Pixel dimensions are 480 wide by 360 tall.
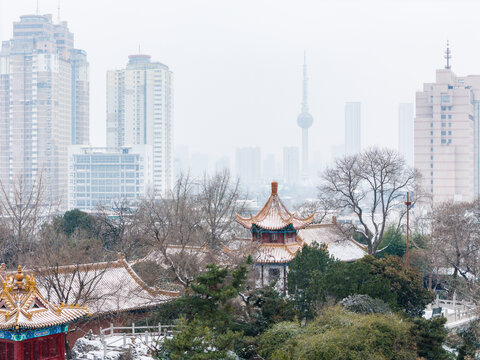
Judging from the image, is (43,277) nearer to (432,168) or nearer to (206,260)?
(206,260)

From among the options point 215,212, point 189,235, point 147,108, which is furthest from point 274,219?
point 147,108

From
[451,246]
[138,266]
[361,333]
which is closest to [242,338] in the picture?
[361,333]

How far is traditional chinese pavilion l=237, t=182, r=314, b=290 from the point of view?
949 inches

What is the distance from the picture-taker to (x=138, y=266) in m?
23.5

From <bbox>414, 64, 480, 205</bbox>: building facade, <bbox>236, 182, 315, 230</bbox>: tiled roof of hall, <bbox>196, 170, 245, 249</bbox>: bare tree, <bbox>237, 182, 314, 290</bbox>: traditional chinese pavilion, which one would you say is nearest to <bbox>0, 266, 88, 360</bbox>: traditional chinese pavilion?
<bbox>237, 182, 314, 290</bbox>: traditional chinese pavilion

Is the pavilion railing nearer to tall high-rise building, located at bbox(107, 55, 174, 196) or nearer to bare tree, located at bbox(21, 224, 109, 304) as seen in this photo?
bare tree, located at bbox(21, 224, 109, 304)

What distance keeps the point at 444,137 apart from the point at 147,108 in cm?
5738

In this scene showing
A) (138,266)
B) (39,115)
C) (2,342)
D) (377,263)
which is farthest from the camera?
(39,115)

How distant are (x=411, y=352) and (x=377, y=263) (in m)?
4.17

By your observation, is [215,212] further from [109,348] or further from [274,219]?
[109,348]

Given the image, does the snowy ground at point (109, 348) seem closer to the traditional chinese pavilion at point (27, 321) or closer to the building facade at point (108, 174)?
the traditional chinese pavilion at point (27, 321)

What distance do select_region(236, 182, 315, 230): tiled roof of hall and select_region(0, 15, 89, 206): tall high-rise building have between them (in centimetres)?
7859

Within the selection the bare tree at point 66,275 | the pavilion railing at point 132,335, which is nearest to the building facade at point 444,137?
the bare tree at point 66,275

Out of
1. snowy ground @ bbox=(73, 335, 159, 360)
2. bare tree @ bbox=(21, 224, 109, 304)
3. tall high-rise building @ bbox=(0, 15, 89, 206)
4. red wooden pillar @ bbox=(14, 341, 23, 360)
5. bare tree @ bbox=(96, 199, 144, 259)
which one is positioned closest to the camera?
red wooden pillar @ bbox=(14, 341, 23, 360)
